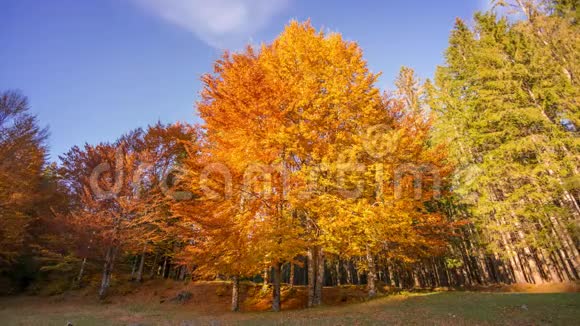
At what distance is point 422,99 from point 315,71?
12692 mm

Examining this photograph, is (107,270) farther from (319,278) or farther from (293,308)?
(319,278)

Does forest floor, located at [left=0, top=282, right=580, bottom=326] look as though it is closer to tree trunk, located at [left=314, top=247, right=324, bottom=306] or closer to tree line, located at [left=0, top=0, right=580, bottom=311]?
tree trunk, located at [left=314, top=247, right=324, bottom=306]

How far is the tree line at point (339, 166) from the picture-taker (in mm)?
9547

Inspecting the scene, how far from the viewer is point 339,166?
378 inches

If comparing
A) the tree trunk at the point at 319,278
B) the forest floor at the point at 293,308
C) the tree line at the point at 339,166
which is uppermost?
the tree line at the point at 339,166

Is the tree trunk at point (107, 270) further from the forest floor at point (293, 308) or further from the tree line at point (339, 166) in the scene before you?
→ the forest floor at point (293, 308)

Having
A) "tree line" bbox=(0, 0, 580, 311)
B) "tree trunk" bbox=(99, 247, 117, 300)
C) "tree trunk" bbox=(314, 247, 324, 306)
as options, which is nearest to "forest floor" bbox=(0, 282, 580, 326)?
"tree trunk" bbox=(314, 247, 324, 306)

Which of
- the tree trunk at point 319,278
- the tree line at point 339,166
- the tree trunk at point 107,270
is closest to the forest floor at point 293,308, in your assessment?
the tree trunk at point 319,278

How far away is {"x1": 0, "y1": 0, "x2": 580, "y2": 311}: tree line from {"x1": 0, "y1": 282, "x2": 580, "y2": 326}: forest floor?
1629 millimetres

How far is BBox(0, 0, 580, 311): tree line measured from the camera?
31.3 feet

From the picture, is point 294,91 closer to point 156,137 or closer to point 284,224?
point 284,224

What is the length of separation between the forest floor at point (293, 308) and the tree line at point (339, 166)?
64.2 inches

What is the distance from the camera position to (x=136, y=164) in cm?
1898

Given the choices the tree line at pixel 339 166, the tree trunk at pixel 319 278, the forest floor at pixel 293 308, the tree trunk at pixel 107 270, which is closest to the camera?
the forest floor at pixel 293 308
